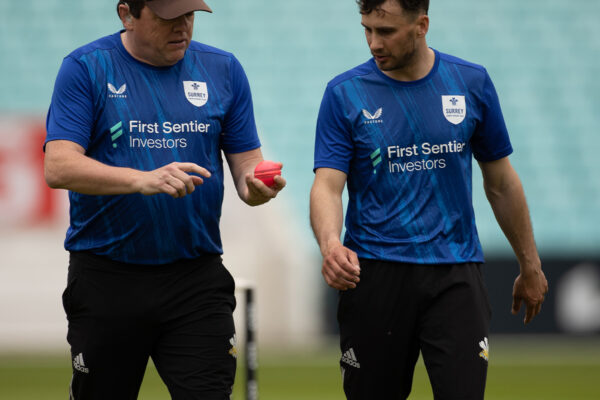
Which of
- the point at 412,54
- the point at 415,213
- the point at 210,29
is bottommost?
the point at 415,213

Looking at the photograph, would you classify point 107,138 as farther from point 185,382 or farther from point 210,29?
point 210,29

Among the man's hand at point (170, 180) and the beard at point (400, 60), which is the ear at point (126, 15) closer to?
the man's hand at point (170, 180)

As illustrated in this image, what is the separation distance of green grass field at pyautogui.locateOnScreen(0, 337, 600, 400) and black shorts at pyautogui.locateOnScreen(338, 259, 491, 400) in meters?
4.81

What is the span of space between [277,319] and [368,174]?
29.8 feet

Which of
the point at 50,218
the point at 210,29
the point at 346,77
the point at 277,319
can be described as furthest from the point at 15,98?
the point at 346,77

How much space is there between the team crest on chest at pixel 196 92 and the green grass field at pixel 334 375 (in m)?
5.37

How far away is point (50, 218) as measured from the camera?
13.6m

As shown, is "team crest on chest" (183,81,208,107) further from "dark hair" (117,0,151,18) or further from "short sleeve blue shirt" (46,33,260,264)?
"dark hair" (117,0,151,18)

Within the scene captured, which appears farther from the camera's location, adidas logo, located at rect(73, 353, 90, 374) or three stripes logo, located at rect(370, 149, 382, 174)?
three stripes logo, located at rect(370, 149, 382, 174)

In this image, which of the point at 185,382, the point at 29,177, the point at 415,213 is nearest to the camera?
the point at 185,382

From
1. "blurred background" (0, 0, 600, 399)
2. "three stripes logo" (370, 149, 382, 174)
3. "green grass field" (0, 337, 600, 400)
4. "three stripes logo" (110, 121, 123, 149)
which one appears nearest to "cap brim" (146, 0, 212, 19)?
"three stripes logo" (110, 121, 123, 149)

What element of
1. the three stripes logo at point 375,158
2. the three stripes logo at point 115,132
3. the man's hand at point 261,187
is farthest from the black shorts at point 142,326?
the three stripes logo at point 375,158

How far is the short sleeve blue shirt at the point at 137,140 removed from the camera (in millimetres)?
4531

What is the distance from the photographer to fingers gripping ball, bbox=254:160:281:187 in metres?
4.45
